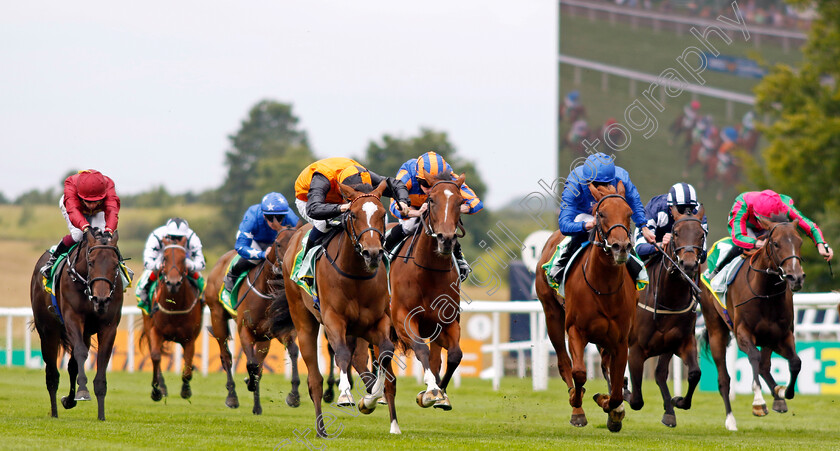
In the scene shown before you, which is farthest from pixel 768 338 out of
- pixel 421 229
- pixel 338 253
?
pixel 338 253

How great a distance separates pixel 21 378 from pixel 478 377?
22.6 ft

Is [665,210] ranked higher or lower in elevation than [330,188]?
lower

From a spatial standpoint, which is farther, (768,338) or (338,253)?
(768,338)

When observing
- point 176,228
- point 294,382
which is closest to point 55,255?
point 294,382

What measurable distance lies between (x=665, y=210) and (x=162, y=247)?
5.96 meters

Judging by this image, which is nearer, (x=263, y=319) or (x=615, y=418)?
(x=615, y=418)

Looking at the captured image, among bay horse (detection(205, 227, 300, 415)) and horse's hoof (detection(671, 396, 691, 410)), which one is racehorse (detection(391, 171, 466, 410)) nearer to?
bay horse (detection(205, 227, 300, 415))

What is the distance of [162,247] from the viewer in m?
13.1

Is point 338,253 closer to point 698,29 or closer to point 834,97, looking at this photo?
point 834,97

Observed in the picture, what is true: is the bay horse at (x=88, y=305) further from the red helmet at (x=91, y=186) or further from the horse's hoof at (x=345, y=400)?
the horse's hoof at (x=345, y=400)

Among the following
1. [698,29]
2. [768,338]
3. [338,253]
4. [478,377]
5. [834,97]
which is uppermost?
[698,29]

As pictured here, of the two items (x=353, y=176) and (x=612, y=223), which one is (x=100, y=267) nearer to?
(x=353, y=176)

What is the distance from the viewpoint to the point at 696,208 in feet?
32.7

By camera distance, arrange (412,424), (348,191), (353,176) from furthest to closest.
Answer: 1. (412,424)
2. (353,176)
3. (348,191)
